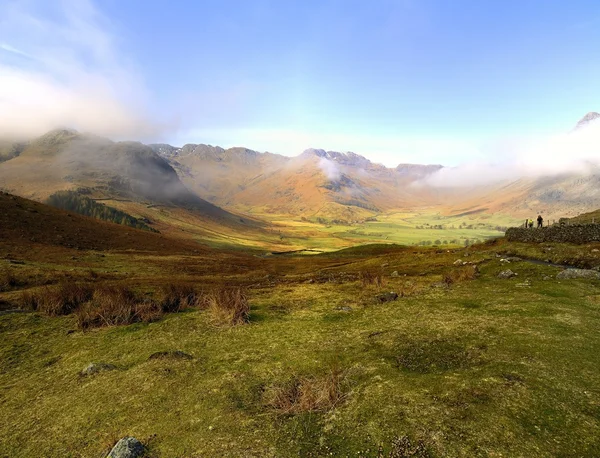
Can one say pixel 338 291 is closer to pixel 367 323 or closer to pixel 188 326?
pixel 367 323

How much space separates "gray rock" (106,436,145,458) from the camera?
6.58m

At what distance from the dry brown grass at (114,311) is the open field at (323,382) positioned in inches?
21.2

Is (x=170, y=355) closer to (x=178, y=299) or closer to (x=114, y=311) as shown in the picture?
(x=114, y=311)

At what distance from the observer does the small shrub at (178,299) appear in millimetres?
18625

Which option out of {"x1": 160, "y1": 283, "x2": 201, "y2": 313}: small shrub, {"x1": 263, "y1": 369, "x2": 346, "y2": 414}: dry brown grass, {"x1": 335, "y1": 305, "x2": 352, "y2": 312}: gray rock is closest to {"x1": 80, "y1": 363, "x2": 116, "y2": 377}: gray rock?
{"x1": 263, "y1": 369, "x2": 346, "y2": 414}: dry brown grass

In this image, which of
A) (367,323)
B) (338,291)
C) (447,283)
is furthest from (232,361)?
(447,283)

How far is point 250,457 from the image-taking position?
6.40 m

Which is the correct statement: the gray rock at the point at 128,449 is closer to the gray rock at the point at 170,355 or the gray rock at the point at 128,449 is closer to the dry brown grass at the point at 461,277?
the gray rock at the point at 170,355

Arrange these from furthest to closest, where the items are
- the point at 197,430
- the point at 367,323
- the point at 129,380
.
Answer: the point at 367,323 < the point at 129,380 < the point at 197,430

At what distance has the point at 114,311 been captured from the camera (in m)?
16.5

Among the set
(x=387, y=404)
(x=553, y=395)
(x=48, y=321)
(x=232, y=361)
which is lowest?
(x=48, y=321)

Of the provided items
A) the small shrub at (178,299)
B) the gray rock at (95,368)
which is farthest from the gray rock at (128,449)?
the small shrub at (178,299)

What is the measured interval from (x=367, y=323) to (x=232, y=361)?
6335mm

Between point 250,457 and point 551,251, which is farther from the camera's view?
point 551,251
